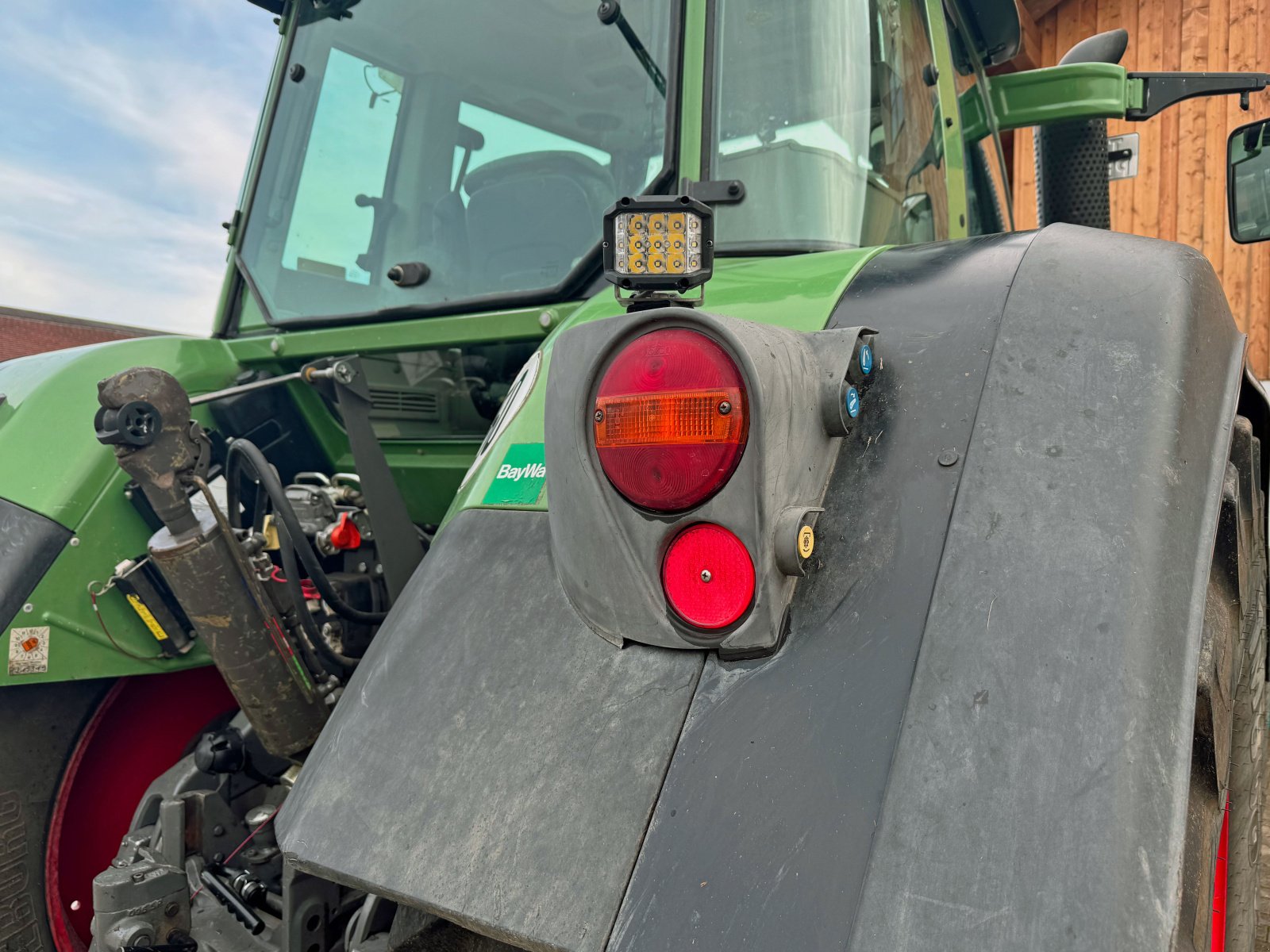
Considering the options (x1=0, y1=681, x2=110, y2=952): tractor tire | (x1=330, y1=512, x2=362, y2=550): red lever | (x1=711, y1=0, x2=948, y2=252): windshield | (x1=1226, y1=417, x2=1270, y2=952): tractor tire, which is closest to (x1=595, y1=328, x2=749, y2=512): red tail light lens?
(x1=711, y1=0, x2=948, y2=252): windshield

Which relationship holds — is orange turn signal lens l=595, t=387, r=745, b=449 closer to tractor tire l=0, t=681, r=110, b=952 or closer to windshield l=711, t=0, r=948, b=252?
windshield l=711, t=0, r=948, b=252

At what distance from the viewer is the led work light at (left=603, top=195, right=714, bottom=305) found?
1051mm

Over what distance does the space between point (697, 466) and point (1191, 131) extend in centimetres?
791

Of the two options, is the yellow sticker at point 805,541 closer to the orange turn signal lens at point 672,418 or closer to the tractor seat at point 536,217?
the orange turn signal lens at point 672,418

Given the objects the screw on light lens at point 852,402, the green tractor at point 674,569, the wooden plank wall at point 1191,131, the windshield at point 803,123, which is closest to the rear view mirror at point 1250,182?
the green tractor at point 674,569

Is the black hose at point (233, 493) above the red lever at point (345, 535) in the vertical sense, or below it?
above

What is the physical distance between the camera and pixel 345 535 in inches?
81.4

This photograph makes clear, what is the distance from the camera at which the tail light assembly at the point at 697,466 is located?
93cm

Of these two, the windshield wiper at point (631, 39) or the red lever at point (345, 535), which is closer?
the windshield wiper at point (631, 39)

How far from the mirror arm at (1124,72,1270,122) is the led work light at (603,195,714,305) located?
2101 mm

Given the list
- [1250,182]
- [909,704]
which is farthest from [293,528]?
[1250,182]

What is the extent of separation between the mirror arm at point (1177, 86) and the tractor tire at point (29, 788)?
3089mm

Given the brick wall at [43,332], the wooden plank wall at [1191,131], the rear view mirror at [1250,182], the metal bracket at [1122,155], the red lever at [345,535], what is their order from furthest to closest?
the brick wall at [43,332] < the wooden plank wall at [1191,131] < the metal bracket at [1122,155] < the rear view mirror at [1250,182] < the red lever at [345,535]

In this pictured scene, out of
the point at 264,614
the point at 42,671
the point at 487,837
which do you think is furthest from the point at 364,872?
the point at 42,671
